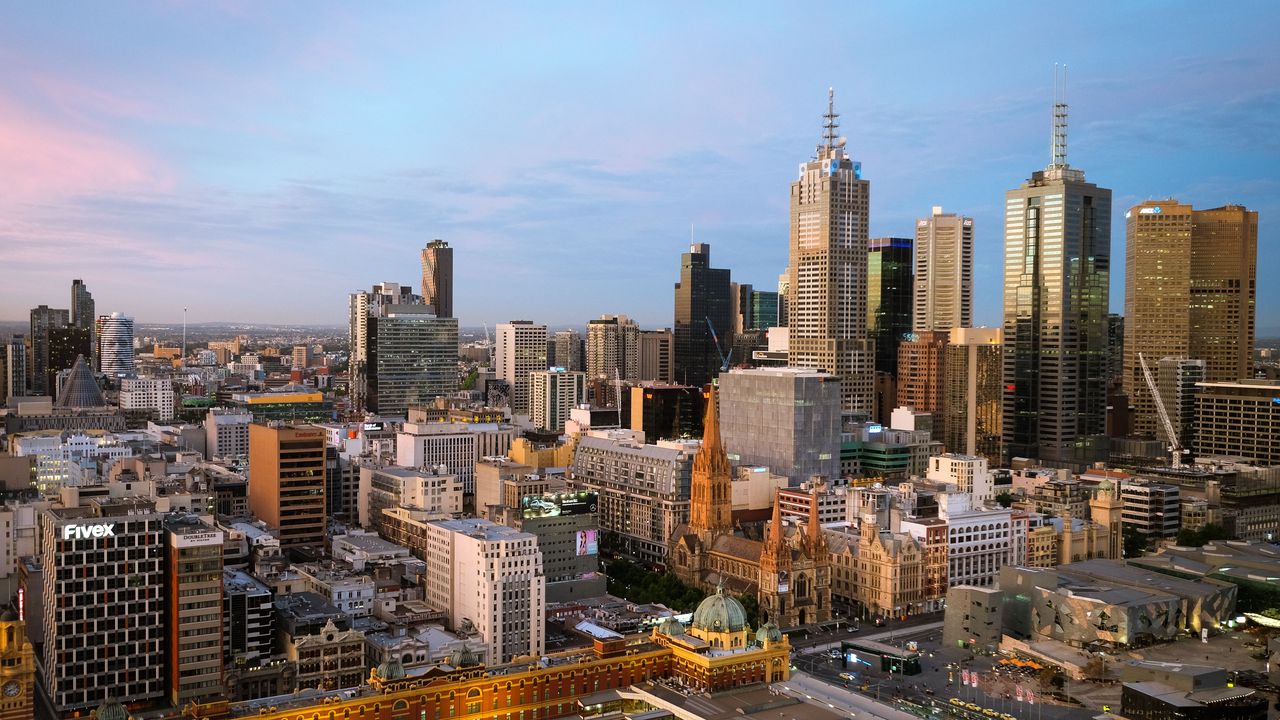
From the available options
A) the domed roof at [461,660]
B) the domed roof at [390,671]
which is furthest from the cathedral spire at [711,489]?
the domed roof at [390,671]

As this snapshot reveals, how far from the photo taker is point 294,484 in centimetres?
13425

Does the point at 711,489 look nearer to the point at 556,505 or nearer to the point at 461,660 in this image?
the point at 556,505

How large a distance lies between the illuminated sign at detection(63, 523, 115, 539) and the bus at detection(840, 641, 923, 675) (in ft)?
206

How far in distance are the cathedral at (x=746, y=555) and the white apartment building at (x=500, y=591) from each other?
71.5ft

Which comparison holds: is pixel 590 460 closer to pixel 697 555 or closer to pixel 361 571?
pixel 697 555

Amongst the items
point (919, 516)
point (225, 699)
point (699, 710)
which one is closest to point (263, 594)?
point (225, 699)

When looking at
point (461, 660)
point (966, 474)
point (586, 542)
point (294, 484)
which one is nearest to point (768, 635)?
point (461, 660)

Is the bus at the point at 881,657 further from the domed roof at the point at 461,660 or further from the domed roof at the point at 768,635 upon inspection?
the domed roof at the point at 461,660

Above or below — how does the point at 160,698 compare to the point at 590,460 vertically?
below

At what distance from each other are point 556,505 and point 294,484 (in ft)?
108

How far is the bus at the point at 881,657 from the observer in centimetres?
9794

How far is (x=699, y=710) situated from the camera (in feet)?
244

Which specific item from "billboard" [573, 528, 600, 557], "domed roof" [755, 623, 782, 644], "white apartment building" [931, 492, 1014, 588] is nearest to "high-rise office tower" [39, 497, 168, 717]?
"domed roof" [755, 623, 782, 644]

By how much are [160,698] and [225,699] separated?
5.16 meters
